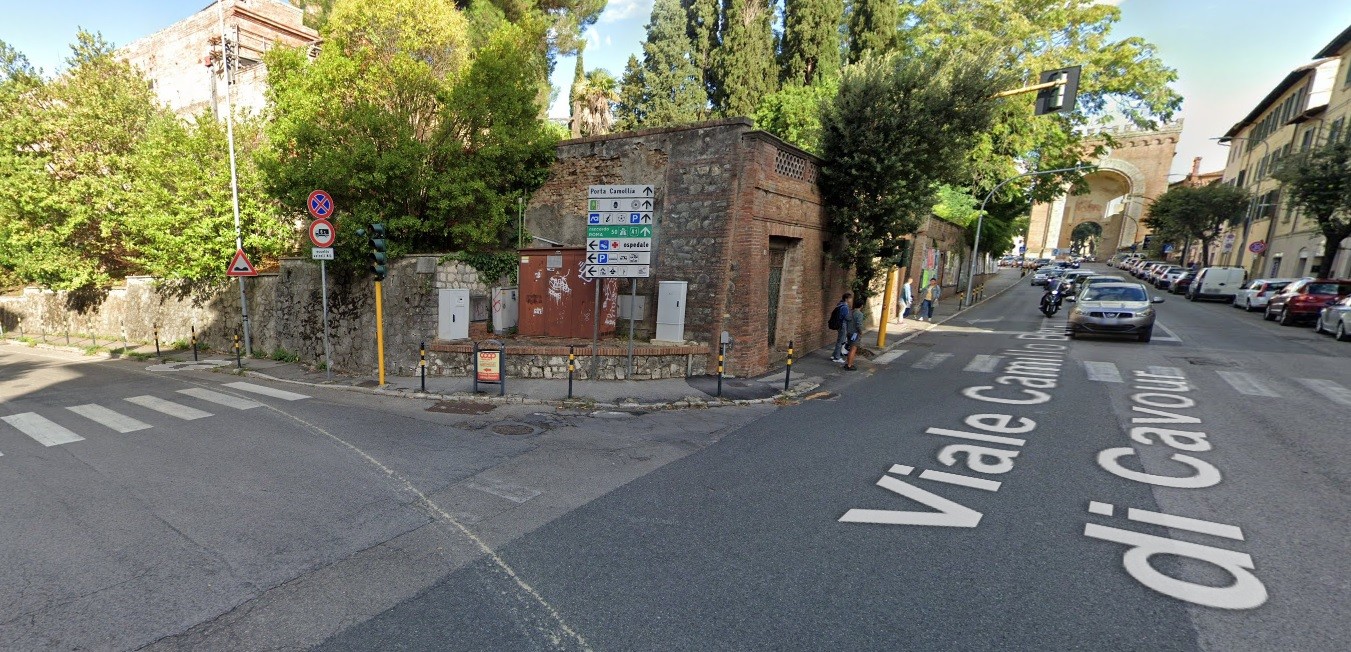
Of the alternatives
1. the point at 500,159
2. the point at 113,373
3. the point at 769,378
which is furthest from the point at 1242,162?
the point at 113,373

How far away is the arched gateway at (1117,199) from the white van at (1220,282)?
3602 centimetres

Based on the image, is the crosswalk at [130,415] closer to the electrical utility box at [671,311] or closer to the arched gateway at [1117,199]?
the electrical utility box at [671,311]

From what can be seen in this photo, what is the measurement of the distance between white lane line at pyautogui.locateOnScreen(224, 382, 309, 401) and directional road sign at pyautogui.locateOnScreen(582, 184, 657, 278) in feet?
20.3

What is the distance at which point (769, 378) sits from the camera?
36.9ft

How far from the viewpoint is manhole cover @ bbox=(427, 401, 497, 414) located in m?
8.97

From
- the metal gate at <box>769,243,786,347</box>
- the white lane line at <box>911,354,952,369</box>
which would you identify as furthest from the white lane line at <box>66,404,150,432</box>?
the white lane line at <box>911,354,952,369</box>

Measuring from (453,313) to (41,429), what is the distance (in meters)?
6.33

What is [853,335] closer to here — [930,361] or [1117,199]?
[930,361]

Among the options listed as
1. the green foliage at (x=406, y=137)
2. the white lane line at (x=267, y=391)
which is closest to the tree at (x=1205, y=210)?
the green foliage at (x=406, y=137)

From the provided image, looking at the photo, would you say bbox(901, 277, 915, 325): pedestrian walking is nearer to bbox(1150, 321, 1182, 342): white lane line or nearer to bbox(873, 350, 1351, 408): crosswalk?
bbox(873, 350, 1351, 408): crosswalk

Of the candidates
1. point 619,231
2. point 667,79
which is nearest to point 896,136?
point 619,231

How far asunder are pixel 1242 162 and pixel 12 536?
216 feet

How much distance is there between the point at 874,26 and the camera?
26.4 metres

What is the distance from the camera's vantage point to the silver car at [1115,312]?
45.8ft
